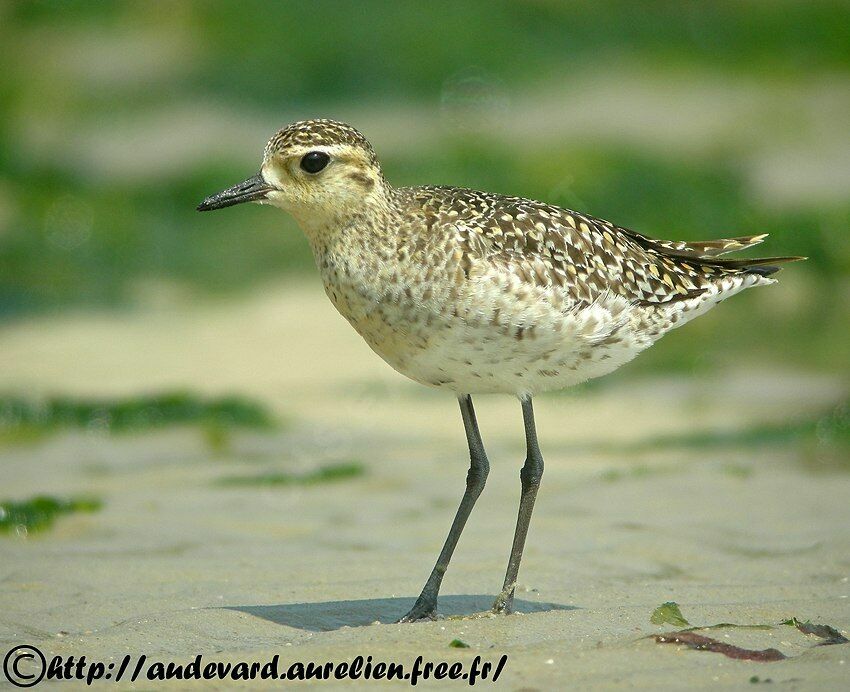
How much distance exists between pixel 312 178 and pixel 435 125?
15720 millimetres

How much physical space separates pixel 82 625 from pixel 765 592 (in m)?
3.65

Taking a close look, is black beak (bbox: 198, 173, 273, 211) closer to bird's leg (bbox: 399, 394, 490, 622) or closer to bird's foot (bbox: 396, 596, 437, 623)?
bird's leg (bbox: 399, 394, 490, 622)

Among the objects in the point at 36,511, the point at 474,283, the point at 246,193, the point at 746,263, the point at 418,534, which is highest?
the point at 246,193

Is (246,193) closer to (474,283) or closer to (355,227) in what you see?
(355,227)

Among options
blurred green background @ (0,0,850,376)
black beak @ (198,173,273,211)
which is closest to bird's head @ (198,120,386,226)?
black beak @ (198,173,273,211)

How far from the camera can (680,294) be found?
777 cm

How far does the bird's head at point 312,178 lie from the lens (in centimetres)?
708

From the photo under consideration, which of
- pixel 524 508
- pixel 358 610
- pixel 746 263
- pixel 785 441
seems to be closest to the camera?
pixel 358 610

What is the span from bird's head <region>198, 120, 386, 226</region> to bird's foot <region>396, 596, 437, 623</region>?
2059mm

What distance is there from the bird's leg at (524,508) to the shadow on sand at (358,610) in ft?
0.67

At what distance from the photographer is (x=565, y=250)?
7.36 m

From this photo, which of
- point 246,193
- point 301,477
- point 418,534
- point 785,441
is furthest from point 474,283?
point 785,441

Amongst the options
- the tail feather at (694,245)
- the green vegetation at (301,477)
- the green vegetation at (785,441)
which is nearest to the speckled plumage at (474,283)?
the tail feather at (694,245)

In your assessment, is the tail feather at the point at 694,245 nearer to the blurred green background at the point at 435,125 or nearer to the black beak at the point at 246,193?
the black beak at the point at 246,193
